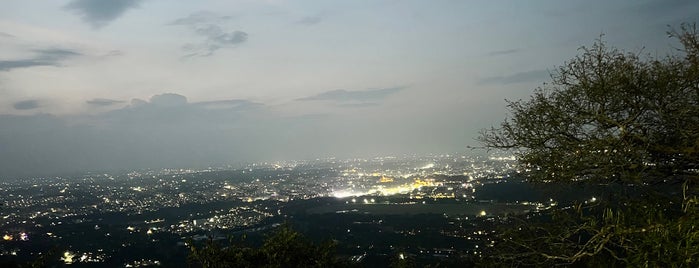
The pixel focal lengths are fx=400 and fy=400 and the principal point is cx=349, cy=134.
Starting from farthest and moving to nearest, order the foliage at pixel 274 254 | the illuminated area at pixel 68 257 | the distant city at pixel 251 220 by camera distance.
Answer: the distant city at pixel 251 220 < the illuminated area at pixel 68 257 < the foliage at pixel 274 254

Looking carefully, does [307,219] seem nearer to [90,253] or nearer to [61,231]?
[90,253]

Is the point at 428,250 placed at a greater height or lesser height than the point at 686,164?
lesser

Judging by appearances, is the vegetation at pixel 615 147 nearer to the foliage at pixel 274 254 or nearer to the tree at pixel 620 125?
the tree at pixel 620 125

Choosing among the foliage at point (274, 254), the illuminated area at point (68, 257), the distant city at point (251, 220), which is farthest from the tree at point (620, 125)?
the illuminated area at point (68, 257)

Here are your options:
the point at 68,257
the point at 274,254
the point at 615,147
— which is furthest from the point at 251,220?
the point at 615,147

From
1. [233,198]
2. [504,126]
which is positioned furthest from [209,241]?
[233,198]

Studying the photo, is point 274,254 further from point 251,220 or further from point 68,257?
point 251,220

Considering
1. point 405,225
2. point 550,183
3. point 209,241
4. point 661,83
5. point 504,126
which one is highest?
point 661,83

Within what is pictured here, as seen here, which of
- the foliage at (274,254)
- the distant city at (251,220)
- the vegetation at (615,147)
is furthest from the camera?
the distant city at (251,220)
